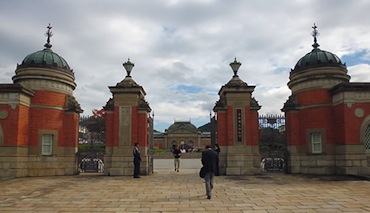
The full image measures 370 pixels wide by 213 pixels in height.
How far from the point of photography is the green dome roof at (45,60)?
622 inches

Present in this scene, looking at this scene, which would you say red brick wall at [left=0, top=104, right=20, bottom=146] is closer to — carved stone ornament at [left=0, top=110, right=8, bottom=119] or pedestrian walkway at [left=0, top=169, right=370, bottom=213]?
carved stone ornament at [left=0, top=110, right=8, bottom=119]

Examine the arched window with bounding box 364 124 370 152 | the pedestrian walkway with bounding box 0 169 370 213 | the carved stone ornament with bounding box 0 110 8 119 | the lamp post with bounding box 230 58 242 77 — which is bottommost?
the pedestrian walkway with bounding box 0 169 370 213

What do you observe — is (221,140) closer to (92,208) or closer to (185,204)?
(185,204)

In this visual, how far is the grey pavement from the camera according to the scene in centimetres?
763

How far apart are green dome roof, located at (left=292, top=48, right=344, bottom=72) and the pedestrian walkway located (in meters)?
6.07

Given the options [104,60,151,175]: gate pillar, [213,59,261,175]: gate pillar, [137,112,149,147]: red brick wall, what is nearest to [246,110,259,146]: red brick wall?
[213,59,261,175]: gate pillar

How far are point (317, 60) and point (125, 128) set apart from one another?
9517 mm

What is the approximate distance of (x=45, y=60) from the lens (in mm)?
15977

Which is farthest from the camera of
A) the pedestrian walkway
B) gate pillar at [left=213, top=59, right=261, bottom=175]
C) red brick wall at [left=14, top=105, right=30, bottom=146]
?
gate pillar at [left=213, top=59, right=261, bottom=175]

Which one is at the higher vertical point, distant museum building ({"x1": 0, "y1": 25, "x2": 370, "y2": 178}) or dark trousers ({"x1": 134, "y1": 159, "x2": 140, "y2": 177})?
distant museum building ({"x1": 0, "y1": 25, "x2": 370, "y2": 178})

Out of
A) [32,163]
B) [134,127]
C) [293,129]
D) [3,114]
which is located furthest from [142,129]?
[293,129]

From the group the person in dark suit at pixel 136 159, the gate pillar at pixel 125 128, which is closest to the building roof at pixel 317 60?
the gate pillar at pixel 125 128

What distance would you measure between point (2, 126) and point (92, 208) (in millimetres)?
8983

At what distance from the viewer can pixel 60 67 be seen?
53.5 ft
